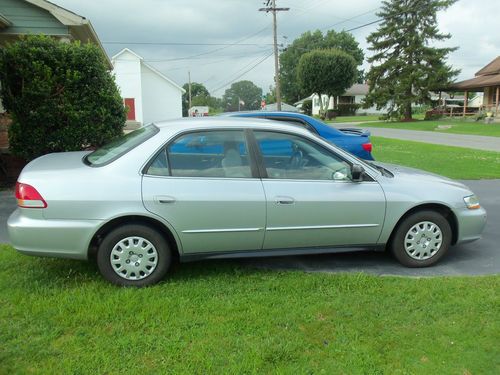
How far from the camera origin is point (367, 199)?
453 cm

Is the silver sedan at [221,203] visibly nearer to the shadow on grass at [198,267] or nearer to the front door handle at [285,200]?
the front door handle at [285,200]

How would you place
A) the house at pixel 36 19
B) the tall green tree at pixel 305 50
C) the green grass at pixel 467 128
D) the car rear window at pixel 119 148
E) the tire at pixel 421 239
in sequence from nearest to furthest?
the car rear window at pixel 119 148
the tire at pixel 421 239
the house at pixel 36 19
the green grass at pixel 467 128
the tall green tree at pixel 305 50

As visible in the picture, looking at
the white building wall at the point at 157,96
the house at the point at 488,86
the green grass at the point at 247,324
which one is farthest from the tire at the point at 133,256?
the house at the point at 488,86

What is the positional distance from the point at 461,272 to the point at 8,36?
41.2ft

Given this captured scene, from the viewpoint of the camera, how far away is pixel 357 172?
14.7 ft

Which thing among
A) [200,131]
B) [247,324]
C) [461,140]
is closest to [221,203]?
[200,131]

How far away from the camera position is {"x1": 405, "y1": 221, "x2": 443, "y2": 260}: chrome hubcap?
15.6 feet

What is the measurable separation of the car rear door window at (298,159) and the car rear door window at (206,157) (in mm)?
219

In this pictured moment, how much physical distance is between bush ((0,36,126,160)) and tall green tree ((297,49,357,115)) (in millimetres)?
48818

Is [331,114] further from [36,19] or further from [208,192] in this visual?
[208,192]

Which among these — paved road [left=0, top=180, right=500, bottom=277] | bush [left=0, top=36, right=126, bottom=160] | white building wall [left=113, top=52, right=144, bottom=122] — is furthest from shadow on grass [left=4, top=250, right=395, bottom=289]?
white building wall [left=113, top=52, right=144, bottom=122]

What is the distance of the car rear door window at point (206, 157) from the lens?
427cm

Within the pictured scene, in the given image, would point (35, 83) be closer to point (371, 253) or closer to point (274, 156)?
point (274, 156)

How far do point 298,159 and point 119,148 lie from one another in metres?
1.77
